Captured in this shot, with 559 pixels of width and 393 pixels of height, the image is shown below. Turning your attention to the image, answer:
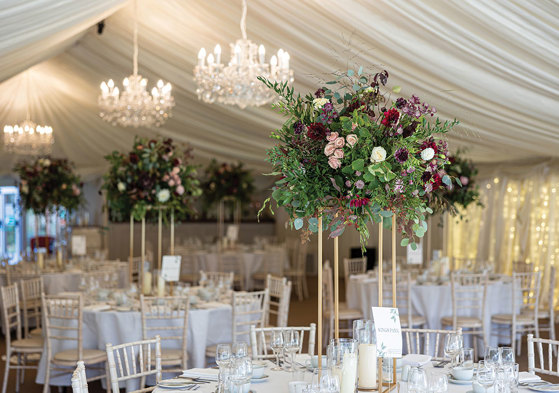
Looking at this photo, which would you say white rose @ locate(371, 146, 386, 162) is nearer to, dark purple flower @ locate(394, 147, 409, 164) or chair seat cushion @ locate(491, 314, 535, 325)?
dark purple flower @ locate(394, 147, 409, 164)

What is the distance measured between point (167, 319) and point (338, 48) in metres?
2.67

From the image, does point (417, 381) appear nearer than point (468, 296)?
Yes

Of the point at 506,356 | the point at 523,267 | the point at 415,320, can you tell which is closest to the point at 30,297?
the point at 415,320

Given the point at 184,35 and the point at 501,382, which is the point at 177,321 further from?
the point at 501,382

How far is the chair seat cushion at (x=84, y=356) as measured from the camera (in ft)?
18.8

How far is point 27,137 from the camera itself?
10.2m

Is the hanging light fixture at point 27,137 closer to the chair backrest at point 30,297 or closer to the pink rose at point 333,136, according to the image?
the chair backrest at point 30,297

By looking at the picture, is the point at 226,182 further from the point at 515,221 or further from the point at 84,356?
the point at 84,356

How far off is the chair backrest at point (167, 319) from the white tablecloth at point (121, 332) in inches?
3.1

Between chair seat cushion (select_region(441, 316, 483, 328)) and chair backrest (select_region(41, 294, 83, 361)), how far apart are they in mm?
3801

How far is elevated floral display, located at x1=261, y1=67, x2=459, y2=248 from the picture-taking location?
2.85m

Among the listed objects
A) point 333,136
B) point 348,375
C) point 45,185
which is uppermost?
point 45,185

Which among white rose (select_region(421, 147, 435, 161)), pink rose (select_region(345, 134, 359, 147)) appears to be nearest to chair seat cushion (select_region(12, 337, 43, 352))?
pink rose (select_region(345, 134, 359, 147))

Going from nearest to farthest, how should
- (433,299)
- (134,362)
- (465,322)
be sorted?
(134,362) → (465,322) → (433,299)
